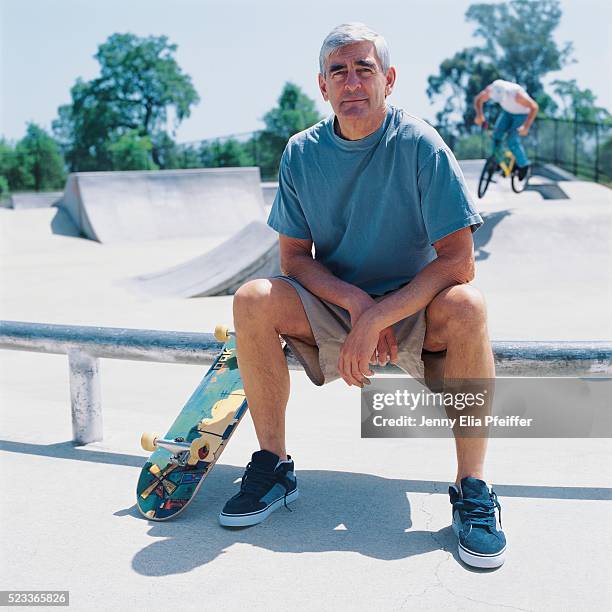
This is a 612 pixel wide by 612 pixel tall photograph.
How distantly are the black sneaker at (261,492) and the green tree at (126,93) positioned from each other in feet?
175

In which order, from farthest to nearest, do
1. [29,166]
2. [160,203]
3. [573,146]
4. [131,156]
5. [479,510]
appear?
[29,166]
[131,156]
[573,146]
[160,203]
[479,510]

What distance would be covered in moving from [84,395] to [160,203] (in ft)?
48.9

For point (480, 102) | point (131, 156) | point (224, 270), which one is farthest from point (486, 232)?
point (131, 156)

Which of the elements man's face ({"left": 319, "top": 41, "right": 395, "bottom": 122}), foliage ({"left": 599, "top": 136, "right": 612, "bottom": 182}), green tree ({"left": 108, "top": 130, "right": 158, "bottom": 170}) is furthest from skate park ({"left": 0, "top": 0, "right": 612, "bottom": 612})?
green tree ({"left": 108, "top": 130, "right": 158, "bottom": 170})

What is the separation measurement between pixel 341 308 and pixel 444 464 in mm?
890

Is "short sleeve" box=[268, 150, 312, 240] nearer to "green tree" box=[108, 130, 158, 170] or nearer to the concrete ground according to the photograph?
the concrete ground

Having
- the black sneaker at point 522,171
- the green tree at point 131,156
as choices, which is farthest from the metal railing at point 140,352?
the green tree at point 131,156

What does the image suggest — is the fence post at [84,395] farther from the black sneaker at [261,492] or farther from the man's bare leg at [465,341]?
the man's bare leg at [465,341]

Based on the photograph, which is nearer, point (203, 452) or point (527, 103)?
point (203, 452)

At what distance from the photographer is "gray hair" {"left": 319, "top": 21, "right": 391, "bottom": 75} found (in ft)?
8.08

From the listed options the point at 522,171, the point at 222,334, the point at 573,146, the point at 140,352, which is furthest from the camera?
the point at 573,146

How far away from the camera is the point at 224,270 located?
29.8 feet

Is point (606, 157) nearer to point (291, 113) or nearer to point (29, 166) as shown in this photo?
point (291, 113)

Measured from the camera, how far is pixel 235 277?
8586mm
